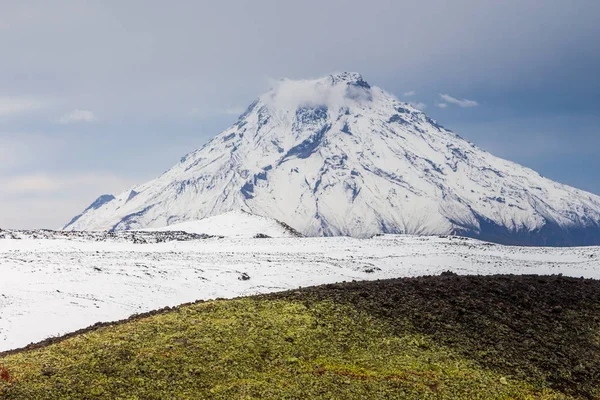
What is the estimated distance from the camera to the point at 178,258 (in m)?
48.6

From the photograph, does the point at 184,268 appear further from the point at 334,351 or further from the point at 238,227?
the point at 238,227

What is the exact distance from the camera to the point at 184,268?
42.7m

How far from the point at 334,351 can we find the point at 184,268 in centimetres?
2568

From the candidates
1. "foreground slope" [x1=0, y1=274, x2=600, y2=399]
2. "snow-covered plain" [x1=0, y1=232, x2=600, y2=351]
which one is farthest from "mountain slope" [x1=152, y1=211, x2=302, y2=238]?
"foreground slope" [x1=0, y1=274, x2=600, y2=399]

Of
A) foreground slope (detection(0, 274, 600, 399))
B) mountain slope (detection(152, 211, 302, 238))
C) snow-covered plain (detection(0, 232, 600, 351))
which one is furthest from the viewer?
mountain slope (detection(152, 211, 302, 238))

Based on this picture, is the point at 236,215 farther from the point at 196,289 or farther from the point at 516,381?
the point at 516,381

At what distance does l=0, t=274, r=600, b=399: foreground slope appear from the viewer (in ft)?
53.8

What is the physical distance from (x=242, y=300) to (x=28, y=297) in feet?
49.5

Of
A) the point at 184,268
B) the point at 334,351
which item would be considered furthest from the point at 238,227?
the point at 334,351

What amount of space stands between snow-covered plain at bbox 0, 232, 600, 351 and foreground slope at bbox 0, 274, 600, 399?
10.6 m

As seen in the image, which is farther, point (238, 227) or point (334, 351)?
point (238, 227)

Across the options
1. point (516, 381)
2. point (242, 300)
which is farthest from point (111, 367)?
point (516, 381)

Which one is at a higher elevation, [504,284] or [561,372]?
[504,284]

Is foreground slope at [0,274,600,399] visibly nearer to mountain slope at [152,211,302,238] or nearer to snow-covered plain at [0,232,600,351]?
snow-covered plain at [0,232,600,351]
